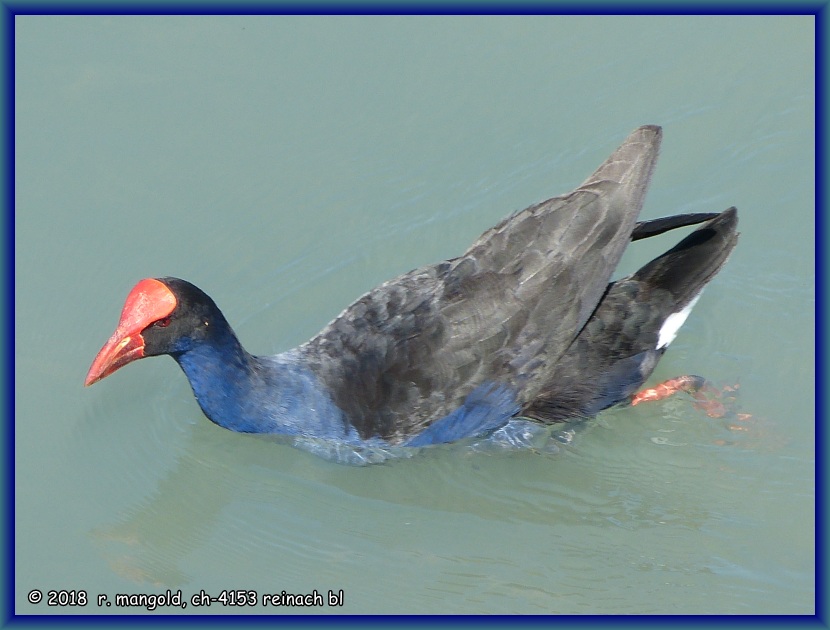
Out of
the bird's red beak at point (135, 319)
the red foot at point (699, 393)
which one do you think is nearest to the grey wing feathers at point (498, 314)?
the red foot at point (699, 393)

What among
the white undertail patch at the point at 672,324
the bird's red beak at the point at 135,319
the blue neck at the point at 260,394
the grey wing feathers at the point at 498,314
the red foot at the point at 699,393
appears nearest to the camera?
the bird's red beak at the point at 135,319

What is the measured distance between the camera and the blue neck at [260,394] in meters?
5.74

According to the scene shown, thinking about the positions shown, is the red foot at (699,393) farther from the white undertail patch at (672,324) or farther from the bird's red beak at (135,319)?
the bird's red beak at (135,319)

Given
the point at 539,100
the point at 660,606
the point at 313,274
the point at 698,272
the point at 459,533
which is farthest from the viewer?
the point at 539,100

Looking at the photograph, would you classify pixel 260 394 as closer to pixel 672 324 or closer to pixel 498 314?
pixel 498 314

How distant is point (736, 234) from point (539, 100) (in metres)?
2.09

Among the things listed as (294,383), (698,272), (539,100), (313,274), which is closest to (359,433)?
(294,383)

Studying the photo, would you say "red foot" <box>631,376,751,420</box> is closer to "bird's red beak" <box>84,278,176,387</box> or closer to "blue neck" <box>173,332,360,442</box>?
"blue neck" <box>173,332,360,442</box>

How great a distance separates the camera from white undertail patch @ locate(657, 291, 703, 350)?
6341 millimetres

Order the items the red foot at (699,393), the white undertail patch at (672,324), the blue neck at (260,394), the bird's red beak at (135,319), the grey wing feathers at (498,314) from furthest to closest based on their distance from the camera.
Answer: the red foot at (699,393) < the white undertail patch at (672,324) < the grey wing feathers at (498,314) < the blue neck at (260,394) < the bird's red beak at (135,319)

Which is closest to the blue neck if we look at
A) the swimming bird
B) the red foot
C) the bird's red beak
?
the swimming bird

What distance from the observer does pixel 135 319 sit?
17.8ft

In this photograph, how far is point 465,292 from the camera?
588 cm

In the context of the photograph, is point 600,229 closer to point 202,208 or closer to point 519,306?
point 519,306
